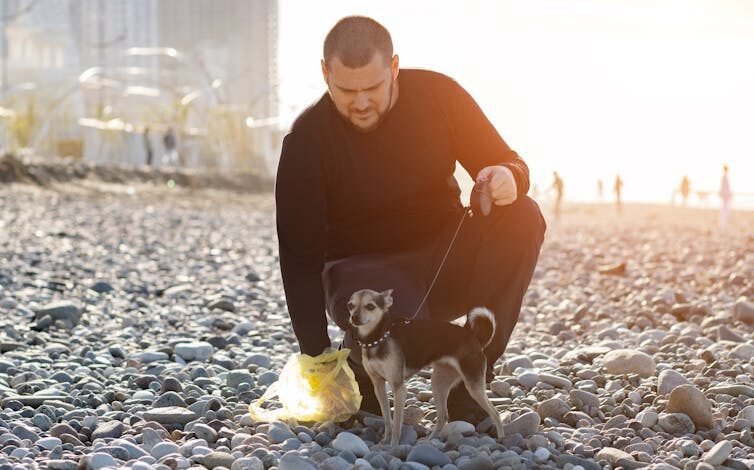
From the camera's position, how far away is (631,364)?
4551mm

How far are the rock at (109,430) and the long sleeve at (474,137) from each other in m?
1.56

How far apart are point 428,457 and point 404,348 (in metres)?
0.36

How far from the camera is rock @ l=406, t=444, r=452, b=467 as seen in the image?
10.3 ft

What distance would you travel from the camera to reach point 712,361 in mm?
4879

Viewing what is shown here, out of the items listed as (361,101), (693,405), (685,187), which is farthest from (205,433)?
(685,187)

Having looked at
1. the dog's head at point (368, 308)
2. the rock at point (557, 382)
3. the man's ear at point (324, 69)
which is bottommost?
the rock at point (557, 382)

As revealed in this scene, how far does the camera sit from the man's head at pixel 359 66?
3.43 metres

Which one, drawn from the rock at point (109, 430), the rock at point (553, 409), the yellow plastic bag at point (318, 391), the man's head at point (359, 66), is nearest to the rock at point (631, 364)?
the rock at point (553, 409)

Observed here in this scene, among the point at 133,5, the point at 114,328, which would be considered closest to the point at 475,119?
the point at 114,328

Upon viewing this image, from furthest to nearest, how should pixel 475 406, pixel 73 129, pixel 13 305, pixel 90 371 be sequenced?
pixel 73 129 → pixel 13 305 → pixel 90 371 → pixel 475 406

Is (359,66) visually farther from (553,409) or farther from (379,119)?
(553,409)

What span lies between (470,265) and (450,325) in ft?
1.83

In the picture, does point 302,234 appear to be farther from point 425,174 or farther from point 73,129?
point 73,129

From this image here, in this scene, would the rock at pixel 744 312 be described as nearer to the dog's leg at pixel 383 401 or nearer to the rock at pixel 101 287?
the dog's leg at pixel 383 401
